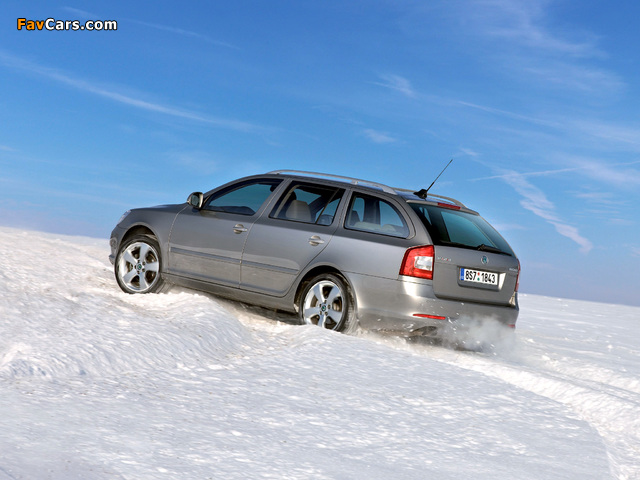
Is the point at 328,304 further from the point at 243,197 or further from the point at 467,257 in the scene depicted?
the point at 243,197

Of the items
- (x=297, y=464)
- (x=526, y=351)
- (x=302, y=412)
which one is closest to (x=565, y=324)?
(x=526, y=351)

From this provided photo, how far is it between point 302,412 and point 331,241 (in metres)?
2.92

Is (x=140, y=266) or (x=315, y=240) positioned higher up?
(x=315, y=240)

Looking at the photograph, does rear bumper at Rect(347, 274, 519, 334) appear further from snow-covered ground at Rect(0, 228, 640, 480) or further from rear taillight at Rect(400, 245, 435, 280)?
snow-covered ground at Rect(0, 228, 640, 480)

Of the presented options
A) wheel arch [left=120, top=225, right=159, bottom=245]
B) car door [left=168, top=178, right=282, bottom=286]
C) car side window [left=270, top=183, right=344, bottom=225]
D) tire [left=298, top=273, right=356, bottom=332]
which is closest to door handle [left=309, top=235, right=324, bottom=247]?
car side window [left=270, top=183, right=344, bottom=225]

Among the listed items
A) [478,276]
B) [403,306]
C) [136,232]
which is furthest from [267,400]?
[136,232]

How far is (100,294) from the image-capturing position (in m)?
8.10

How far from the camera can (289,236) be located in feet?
25.5

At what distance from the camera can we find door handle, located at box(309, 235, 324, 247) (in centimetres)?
752

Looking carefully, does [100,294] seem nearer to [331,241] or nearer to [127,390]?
[331,241]

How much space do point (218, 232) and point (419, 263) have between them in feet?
8.45

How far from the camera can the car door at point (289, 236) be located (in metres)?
7.61

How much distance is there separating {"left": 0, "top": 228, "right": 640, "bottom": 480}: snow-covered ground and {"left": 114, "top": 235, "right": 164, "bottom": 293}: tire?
465mm

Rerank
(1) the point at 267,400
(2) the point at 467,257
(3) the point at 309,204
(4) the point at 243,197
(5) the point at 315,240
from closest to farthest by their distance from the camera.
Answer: (1) the point at 267,400 → (2) the point at 467,257 → (5) the point at 315,240 → (3) the point at 309,204 → (4) the point at 243,197
